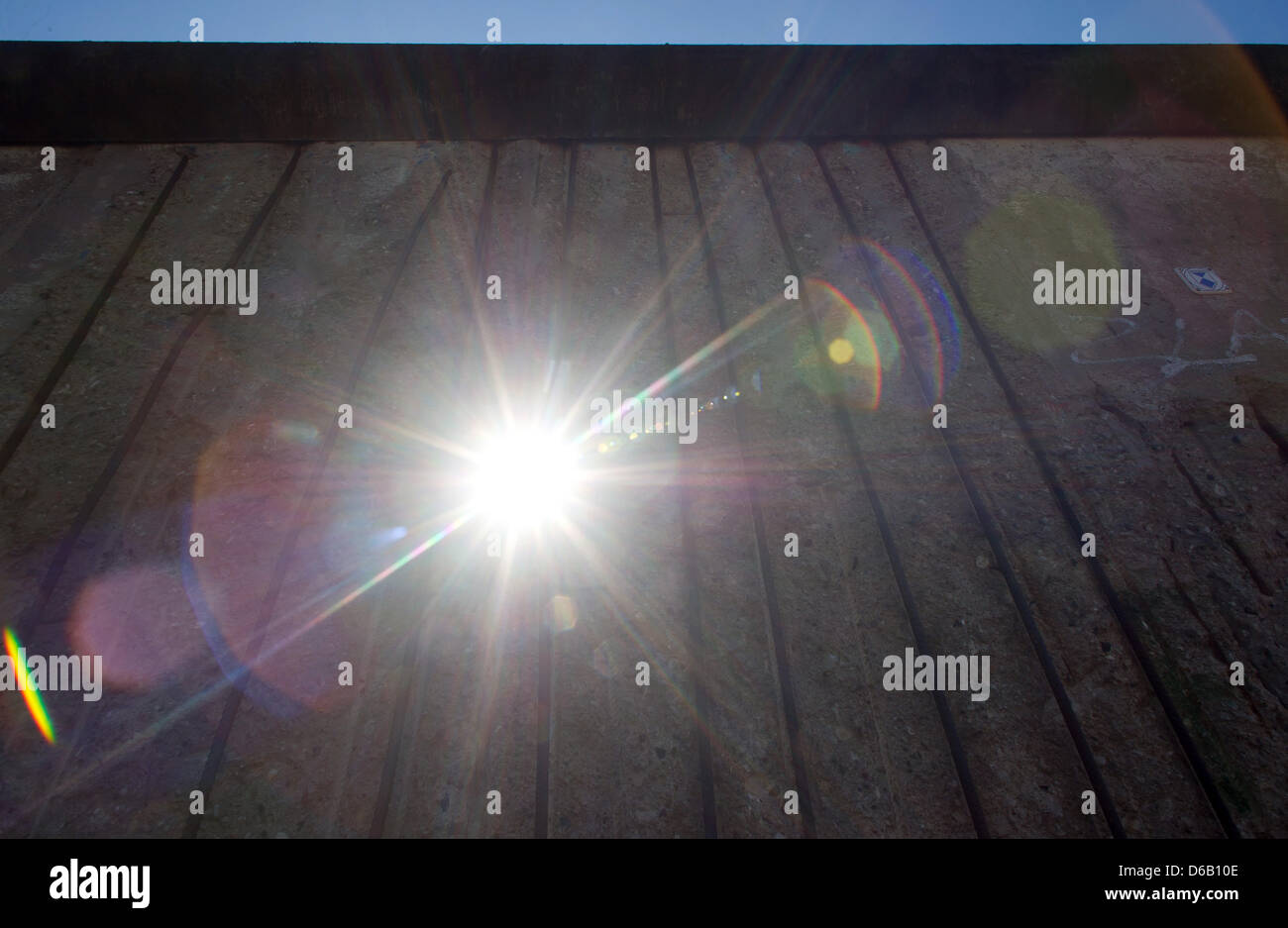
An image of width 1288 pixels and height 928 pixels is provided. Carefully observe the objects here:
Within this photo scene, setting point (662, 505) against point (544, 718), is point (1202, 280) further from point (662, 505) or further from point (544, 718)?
point (544, 718)

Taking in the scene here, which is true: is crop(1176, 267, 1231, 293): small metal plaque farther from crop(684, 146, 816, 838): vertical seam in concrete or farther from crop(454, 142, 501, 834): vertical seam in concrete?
crop(454, 142, 501, 834): vertical seam in concrete

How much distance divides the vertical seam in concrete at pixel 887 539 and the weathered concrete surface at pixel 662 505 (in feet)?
0.03

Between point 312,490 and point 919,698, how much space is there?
193 centimetres

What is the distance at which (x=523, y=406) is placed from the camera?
9.40ft

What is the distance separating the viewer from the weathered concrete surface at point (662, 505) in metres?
1.96

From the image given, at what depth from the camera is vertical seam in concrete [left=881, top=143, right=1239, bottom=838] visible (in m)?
1.98

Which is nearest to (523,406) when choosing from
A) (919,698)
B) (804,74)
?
(919,698)

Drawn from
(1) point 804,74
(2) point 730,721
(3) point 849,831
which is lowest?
(3) point 849,831

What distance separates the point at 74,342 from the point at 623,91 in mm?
2744

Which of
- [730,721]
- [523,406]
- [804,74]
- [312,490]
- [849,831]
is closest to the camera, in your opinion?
[849,831]

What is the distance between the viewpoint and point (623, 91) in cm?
407

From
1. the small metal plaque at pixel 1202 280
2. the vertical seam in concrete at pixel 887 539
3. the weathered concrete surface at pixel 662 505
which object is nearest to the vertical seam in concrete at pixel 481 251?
the weathered concrete surface at pixel 662 505

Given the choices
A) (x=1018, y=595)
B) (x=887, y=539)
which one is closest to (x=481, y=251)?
(x=887, y=539)
